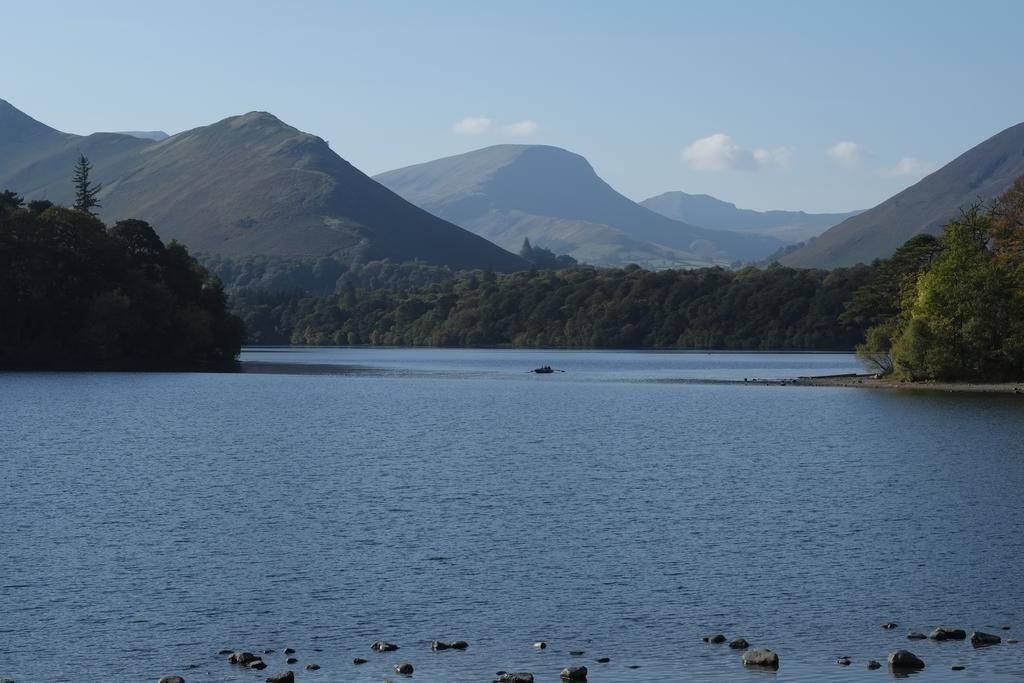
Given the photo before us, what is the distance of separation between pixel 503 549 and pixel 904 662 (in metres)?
18.8

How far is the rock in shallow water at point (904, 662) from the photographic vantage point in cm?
3138

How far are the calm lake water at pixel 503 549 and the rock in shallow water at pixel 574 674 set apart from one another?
59cm

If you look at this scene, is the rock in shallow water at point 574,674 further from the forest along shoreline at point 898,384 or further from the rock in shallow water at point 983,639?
the forest along shoreline at point 898,384

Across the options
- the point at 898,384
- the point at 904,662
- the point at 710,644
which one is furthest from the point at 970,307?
the point at 904,662

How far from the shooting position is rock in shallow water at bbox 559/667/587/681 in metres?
30.7

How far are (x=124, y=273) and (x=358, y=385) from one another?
127 feet

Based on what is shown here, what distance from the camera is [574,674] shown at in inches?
1209

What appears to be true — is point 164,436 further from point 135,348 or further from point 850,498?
point 135,348

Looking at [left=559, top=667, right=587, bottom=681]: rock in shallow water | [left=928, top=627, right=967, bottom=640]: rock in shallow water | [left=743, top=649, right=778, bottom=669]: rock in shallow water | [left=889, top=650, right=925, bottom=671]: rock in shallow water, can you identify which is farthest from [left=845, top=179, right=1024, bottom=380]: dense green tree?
[left=559, top=667, right=587, bottom=681]: rock in shallow water

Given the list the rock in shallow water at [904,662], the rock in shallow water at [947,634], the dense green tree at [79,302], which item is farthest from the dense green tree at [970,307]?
the rock in shallow water at [904,662]

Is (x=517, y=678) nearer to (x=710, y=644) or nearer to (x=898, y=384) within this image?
(x=710, y=644)

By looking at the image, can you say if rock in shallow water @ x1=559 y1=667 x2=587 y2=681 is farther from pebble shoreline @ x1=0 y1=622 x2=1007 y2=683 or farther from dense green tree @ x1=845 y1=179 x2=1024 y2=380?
dense green tree @ x1=845 y1=179 x2=1024 y2=380

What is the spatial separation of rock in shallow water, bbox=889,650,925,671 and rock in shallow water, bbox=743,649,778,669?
8.79 feet

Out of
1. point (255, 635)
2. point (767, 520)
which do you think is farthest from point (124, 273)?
point (255, 635)
